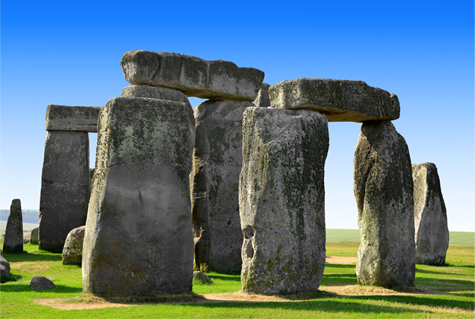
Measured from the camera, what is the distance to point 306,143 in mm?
9523

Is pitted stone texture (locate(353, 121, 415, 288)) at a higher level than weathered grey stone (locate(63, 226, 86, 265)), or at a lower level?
higher

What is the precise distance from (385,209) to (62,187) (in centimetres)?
1282

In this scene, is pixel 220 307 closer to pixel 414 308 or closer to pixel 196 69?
pixel 414 308

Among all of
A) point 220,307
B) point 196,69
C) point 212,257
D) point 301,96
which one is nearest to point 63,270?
point 212,257

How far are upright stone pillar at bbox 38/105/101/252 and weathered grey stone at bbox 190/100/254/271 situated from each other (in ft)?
22.1

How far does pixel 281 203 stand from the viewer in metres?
9.20

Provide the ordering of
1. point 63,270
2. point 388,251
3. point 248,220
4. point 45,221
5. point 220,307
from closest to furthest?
point 220,307
point 248,220
point 388,251
point 63,270
point 45,221

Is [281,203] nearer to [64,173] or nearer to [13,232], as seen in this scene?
[13,232]

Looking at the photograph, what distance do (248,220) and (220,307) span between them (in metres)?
1.64

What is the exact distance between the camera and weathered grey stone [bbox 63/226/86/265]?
1464cm

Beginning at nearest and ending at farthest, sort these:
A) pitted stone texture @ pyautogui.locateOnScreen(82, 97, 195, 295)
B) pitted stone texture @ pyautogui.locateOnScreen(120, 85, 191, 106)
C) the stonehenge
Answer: pitted stone texture @ pyautogui.locateOnScreen(82, 97, 195, 295) → the stonehenge → pitted stone texture @ pyautogui.locateOnScreen(120, 85, 191, 106)

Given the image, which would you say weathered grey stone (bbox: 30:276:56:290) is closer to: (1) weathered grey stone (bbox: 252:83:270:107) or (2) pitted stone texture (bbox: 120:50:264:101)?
(2) pitted stone texture (bbox: 120:50:264:101)

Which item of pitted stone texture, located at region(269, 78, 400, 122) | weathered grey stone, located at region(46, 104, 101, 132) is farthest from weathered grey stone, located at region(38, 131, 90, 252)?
pitted stone texture, located at region(269, 78, 400, 122)

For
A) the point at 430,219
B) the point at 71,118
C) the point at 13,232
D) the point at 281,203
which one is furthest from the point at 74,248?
the point at 430,219
